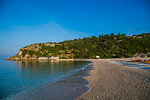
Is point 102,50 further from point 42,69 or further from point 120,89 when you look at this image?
point 120,89

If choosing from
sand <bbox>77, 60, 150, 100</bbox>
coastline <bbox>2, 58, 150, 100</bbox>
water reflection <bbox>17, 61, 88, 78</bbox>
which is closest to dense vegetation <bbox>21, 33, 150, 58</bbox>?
water reflection <bbox>17, 61, 88, 78</bbox>

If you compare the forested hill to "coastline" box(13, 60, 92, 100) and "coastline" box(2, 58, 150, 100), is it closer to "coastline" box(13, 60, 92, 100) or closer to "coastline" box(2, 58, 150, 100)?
"coastline" box(2, 58, 150, 100)

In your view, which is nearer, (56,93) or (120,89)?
(120,89)

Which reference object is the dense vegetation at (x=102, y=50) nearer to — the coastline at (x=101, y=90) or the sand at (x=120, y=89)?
the sand at (x=120, y=89)

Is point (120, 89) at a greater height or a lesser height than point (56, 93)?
greater

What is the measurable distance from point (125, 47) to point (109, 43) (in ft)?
64.6

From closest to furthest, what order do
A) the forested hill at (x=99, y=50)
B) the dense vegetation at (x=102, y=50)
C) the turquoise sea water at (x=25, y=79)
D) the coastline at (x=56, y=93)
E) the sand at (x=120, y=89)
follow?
the sand at (x=120, y=89) → the coastline at (x=56, y=93) → the turquoise sea water at (x=25, y=79) → the dense vegetation at (x=102, y=50) → the forested hill at (x=99, y=50)

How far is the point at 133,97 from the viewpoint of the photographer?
6730 millimetres

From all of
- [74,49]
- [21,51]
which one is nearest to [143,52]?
[74,49]

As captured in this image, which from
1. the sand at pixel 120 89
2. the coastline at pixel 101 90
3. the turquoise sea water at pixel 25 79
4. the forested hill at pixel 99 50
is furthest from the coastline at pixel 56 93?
the forested hill at pixel 99 50

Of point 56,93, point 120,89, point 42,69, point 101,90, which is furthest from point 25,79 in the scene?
point 120,89

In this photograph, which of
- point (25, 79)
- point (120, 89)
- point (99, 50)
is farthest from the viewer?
point (99, 50)

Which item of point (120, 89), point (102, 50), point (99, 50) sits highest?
point (99, 50)

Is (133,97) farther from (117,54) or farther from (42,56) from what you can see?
(42,56)
